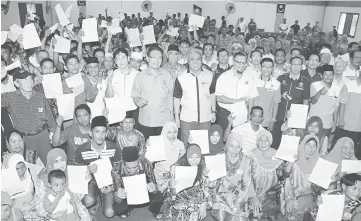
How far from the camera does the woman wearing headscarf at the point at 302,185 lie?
389cm

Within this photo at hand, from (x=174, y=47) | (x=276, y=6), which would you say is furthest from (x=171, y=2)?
(x=174, y=47)

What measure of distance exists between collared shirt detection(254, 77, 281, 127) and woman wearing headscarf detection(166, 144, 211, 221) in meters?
1.39

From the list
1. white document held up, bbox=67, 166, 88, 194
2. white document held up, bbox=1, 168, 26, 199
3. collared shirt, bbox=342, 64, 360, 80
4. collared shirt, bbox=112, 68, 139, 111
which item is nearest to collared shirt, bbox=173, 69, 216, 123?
collared shirt, bbox=112, 68, 139, 111

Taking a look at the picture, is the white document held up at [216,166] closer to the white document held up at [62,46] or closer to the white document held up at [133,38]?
the white document held up at [62,46]

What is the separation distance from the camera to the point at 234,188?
3.85 m

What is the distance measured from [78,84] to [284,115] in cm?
298

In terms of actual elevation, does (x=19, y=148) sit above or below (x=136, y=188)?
above

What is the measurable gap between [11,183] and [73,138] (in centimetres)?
87

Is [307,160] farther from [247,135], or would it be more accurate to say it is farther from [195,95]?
[195,95]

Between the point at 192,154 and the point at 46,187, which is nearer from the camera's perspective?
the point at 46,187

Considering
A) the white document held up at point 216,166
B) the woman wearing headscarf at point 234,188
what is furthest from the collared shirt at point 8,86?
the woman wearing headscarf at point 234,188

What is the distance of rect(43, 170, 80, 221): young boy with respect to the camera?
10.6 feet

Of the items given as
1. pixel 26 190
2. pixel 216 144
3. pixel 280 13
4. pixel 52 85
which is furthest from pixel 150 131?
pixel 280 13

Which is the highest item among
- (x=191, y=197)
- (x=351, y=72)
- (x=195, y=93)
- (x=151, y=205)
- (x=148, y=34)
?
(x=148, y=34)
